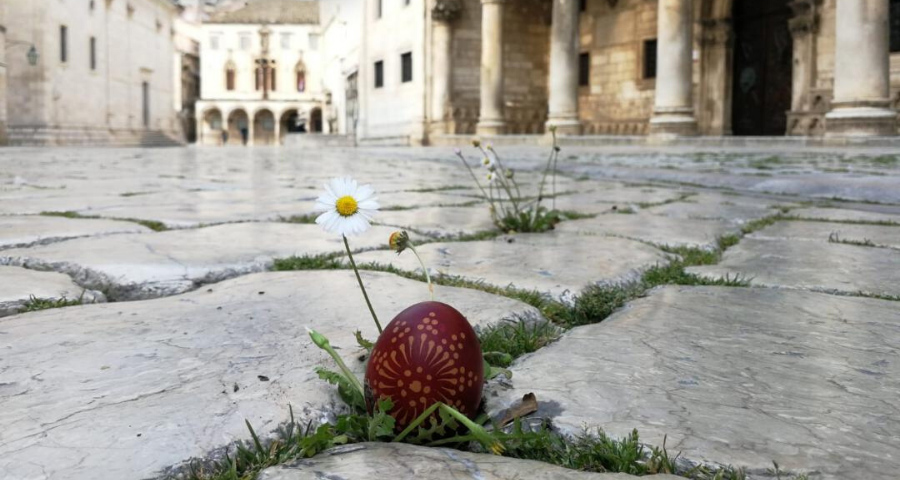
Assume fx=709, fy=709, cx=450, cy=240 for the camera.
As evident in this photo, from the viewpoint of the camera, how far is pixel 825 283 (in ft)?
5.92

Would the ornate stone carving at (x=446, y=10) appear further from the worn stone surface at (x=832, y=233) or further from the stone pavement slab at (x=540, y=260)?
the stone pavement slab at (x=540, y=260)

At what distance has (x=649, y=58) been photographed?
52.2 feet

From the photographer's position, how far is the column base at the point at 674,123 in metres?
10.7

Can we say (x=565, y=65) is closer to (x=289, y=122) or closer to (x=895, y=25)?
(x=895, y=25)

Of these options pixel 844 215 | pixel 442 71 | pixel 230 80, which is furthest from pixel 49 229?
pixel 230 80

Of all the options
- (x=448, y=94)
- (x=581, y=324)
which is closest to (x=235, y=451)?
(x=581, y=324)

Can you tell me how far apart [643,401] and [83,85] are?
29.5 m

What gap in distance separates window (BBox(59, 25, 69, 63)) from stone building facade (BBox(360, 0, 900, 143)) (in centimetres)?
1224

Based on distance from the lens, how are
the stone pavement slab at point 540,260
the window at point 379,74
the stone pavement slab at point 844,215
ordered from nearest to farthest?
the stone pavement slab at point 540,260 → the stone pavement slab at point 844,215 → the window at point 379,74

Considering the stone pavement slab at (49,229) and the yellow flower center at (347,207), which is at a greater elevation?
the yellow flower center at (347,207)

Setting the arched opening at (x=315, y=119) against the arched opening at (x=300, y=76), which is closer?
the arched opening at (x=300, y=76)

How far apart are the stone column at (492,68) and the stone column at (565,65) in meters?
1.74

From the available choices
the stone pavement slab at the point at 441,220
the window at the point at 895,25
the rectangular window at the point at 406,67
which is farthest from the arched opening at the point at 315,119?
the stone pavement slab at the point at 441,220

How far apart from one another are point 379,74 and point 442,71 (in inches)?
151
